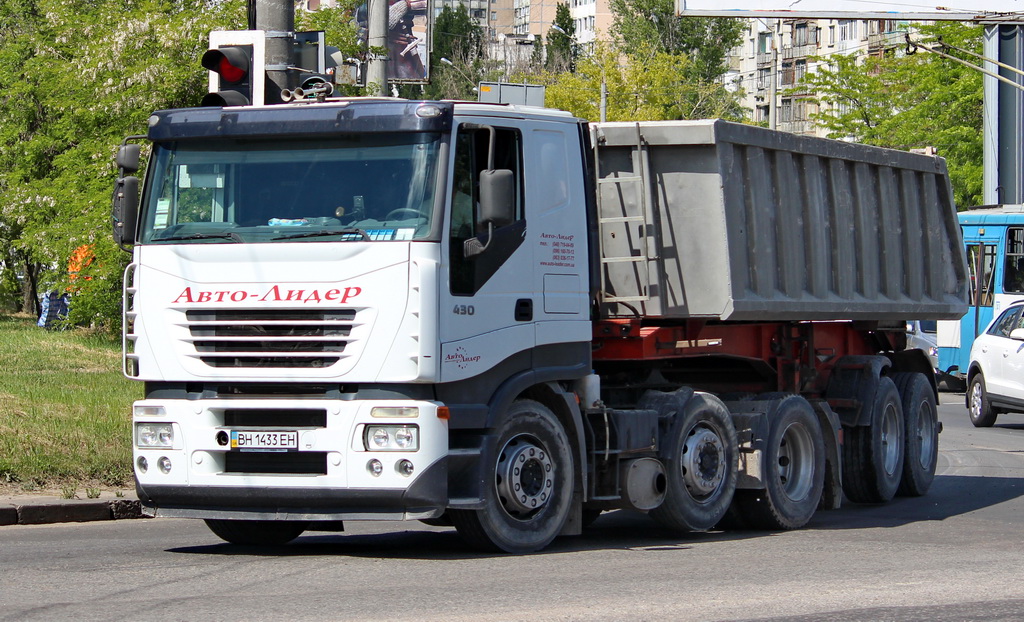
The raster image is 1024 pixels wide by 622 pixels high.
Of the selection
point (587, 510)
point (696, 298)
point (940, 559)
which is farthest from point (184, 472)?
point (940, 559)

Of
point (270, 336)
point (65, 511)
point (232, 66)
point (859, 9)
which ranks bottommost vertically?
point (65, 511)

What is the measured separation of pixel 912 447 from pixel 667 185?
4691 millimetres

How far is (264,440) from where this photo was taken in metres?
9.24

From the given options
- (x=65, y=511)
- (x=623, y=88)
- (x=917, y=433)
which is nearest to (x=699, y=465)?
(x=917, y=433)

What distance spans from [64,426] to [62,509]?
2.61 metres

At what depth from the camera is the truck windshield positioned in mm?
9141

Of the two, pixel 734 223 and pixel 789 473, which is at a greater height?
pixel 734 223

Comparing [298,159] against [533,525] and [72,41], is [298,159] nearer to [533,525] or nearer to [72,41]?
[533,525]

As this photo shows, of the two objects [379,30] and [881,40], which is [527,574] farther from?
[881,40]

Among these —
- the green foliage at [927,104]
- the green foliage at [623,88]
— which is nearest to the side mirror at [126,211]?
the green foliage at [927,104]

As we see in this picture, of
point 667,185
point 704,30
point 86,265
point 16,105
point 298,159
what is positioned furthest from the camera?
point 704,30

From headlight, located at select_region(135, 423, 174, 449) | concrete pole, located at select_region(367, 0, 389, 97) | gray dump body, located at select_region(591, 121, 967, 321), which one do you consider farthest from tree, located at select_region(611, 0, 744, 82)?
headlight, located at select_region(135, 423, 174, 449)

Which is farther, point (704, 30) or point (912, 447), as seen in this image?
point (704, 30)

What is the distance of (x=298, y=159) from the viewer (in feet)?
31.0
